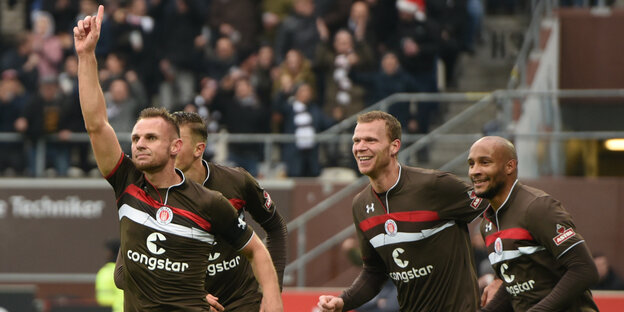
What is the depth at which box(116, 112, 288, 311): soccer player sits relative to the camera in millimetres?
8211

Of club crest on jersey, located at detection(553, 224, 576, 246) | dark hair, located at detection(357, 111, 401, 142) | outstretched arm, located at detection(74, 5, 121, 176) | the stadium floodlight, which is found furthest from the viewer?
the stadium floodlight

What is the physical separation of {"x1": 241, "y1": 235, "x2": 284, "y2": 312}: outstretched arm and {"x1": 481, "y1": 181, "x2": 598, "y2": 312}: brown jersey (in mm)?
1548

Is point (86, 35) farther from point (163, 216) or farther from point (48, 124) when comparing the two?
point (48, 124)

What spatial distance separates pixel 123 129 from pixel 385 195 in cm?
963

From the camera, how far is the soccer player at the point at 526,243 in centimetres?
711

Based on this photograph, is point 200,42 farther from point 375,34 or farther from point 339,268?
point 339,268

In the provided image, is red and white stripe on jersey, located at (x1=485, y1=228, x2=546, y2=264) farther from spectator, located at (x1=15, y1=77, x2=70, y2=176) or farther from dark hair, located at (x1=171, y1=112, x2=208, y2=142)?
spectator, located at (x1=15, y1=77, x2=70, y2=176)

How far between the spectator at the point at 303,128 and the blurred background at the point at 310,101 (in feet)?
0.09

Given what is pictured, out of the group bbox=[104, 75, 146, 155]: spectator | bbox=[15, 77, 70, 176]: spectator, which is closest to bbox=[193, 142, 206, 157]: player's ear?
bbox=[104, 75, 146, 155]: spectator

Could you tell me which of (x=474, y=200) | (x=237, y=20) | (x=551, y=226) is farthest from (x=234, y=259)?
(x=237, y=20)

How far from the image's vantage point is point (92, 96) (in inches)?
267

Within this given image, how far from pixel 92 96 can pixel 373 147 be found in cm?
210

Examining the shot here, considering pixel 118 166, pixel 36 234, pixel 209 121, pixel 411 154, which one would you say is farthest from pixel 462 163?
pixel 118 166

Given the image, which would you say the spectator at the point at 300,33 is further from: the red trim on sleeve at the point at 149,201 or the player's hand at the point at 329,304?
the red trim on sleeve at the point at 149,201
